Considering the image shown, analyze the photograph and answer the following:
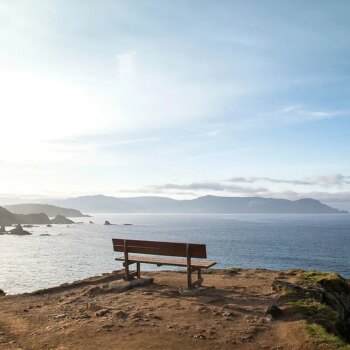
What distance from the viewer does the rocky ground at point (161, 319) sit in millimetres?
8492

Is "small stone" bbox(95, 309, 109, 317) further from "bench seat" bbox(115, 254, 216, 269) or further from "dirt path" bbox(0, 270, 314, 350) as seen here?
"bench seat" bbox(115, 254, 216, 269)

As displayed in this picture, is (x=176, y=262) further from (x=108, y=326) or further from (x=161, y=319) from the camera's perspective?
(x=108, y=326)

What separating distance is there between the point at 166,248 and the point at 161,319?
436cm

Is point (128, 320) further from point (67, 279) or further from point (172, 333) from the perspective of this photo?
point (67, 279)

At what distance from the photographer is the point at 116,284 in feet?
47.9

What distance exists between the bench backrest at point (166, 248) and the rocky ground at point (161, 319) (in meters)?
1.40

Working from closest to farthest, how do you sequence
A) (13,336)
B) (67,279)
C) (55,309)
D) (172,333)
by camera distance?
1. (172,333)
2. (13,336)
3. (55,309)
4. (67,279)

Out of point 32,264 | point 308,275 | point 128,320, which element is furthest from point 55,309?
point 32,264

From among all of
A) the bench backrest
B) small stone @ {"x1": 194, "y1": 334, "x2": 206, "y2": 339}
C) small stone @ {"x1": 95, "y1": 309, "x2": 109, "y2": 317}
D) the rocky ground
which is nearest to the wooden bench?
the bench backrest

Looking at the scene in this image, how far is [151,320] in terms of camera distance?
32.8ft

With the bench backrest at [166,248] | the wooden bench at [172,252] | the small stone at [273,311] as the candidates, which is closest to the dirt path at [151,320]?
the small stone at [273,311]

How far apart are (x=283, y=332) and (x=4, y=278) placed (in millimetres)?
50713

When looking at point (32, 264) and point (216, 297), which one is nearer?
point (216, 297)

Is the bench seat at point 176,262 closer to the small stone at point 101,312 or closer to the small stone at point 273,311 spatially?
the small stone at point 273,311
